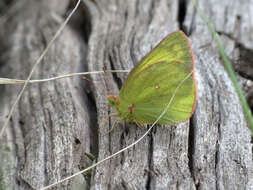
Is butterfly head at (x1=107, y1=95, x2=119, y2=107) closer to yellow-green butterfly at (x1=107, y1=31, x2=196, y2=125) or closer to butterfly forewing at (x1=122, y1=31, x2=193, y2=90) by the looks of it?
yellow-green butterfly at (x1=107, y1=31, x2=196, y2=125)

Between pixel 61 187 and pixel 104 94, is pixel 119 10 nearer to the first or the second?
pixel 104 94

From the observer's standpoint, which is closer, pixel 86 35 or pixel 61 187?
pixel 61 187

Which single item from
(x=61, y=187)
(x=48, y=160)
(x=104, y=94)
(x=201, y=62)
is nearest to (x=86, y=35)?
(x=104, y=94)

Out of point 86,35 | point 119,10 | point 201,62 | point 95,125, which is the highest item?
point 119,10

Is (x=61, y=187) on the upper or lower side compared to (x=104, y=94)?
lower

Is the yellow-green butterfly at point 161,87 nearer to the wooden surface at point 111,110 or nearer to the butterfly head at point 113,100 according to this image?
the butterfly head at point 113,100

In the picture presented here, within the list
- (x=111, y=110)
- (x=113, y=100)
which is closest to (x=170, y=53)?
(x=113, y=100)

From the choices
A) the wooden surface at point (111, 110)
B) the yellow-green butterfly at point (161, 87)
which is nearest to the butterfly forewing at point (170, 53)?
the yellow-green butterfly at point (161, 87)

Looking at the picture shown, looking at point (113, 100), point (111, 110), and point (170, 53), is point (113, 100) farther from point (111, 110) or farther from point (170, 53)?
point (170, 53)
